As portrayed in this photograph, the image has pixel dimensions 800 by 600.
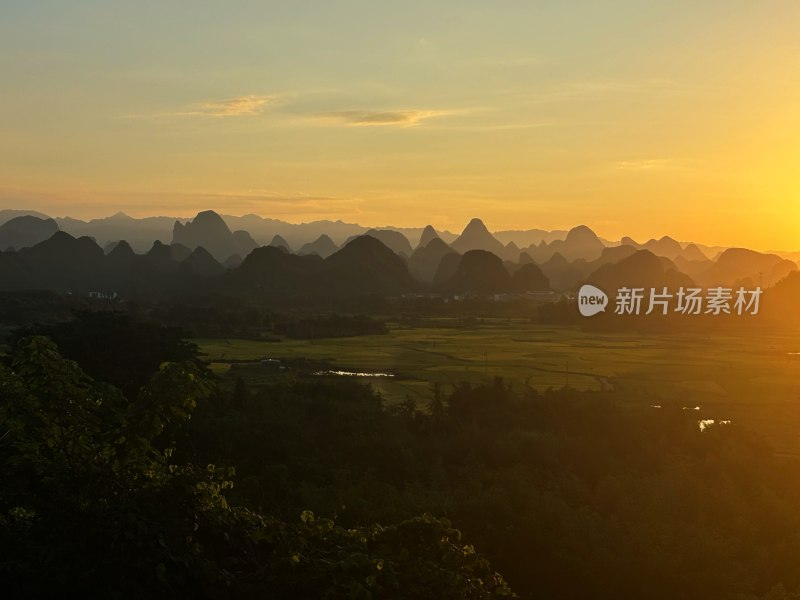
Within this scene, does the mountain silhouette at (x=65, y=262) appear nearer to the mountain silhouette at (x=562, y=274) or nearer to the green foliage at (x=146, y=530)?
the mountain silhouette at (x=562, y=274)

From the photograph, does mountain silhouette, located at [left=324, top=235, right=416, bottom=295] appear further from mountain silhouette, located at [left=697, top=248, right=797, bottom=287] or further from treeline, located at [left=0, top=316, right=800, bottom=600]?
treeline, located at [left=0, top=316, right=800, bottom=600]

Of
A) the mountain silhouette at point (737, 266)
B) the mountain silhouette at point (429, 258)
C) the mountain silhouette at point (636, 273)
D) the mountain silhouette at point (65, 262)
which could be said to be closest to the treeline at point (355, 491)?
the mountain silhouette at point (636, 273)

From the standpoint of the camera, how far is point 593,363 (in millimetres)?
40875

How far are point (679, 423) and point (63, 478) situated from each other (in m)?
20.0

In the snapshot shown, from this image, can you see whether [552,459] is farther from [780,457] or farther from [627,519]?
[780,457]

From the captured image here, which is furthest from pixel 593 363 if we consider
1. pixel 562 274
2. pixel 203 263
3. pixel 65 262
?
pixel 562 274

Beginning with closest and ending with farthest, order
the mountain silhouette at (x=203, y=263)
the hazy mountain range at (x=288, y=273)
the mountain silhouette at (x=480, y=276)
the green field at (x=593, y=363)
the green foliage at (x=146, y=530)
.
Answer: the green foliage at (x=146, y=530) → the green field at (x=593, y=363) → the hazy mountain range at (x=288, y=273) → the mountain silhouette at (x=480, y=276) → the mountain silhouette at (x=203, y=263)

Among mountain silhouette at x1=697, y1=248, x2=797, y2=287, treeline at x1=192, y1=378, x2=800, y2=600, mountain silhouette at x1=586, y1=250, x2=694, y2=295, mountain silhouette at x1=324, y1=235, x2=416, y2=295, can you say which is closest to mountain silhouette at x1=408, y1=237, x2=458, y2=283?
mountain silhouette at x1=324, y1=235, x2=416, y2=295

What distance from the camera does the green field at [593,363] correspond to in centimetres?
3055

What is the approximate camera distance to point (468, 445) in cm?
2045

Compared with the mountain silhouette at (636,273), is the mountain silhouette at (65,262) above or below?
below

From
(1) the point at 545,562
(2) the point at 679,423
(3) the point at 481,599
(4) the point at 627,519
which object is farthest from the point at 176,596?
(2) the point at 679,423

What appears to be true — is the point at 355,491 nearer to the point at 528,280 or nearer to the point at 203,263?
the point at 528,280

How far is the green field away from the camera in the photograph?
30.5m
